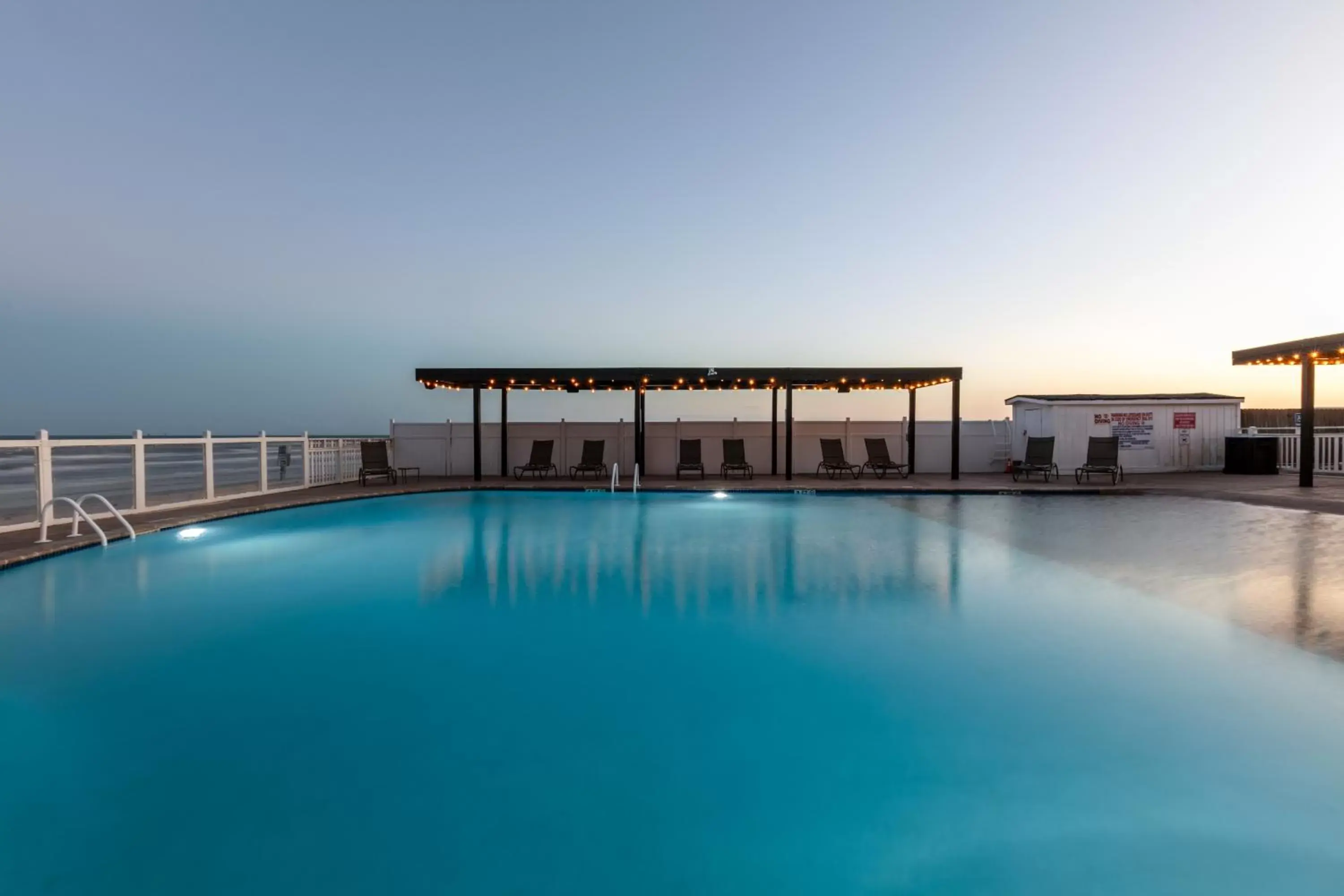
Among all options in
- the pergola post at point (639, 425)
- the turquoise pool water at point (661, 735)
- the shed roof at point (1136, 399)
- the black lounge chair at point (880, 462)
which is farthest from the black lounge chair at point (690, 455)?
the shed roof at point (1136, 399)

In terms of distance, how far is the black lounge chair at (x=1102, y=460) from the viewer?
12234 millimetres

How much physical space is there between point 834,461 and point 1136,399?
25.3 feet

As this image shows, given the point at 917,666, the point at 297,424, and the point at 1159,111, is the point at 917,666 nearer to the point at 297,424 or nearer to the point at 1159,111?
the point at 1159,111

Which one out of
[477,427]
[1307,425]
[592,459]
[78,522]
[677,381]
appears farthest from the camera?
[592,459]

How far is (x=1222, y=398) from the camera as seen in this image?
14359 mm

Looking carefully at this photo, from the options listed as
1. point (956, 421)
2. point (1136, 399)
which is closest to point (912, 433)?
point (956, 421)

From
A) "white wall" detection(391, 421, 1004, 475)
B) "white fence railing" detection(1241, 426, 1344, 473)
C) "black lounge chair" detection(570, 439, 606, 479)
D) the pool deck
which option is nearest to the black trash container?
"white fence railing" detection(1241, 426, 1344, 473)

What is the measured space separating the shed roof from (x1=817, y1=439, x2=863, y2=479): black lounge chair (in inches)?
194

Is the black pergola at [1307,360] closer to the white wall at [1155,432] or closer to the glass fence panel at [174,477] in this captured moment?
the white wall at [1155,432]

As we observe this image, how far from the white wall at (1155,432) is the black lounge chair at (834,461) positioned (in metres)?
4.63

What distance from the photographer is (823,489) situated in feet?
37.7

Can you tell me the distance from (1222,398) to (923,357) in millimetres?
8308

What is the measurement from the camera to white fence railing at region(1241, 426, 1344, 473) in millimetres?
13039

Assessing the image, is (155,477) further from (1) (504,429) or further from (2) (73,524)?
(2) (73,524)
